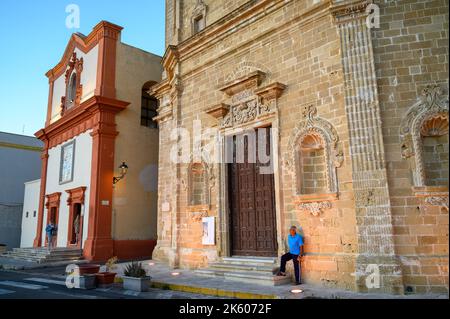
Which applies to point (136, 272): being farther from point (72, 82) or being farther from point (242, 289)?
point (72, 82)

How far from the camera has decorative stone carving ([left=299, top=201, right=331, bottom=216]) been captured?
838 cm

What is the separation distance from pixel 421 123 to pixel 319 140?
220cm

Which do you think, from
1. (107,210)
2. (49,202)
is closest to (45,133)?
(49,202)

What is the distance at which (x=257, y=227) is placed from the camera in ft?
33.1

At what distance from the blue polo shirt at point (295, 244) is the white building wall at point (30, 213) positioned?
17289 millimetres

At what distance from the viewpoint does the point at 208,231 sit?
1113cm

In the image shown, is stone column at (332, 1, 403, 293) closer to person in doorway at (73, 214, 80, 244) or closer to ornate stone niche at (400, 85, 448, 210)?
ornate stone niche at (400, 85, 448, 210)

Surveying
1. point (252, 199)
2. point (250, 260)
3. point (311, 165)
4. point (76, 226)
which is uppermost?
point (311, 165)

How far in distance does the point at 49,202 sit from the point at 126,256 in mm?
6231

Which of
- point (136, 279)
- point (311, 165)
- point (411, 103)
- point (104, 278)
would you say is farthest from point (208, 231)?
point (411, 103)

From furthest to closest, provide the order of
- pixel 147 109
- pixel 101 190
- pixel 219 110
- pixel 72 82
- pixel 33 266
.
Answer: pixel 72 82, pixel 147 109, pixel 101 190, pixel 33 266, pixel 219 110

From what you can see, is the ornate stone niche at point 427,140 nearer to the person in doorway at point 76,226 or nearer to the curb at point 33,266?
the curb at point 33,266

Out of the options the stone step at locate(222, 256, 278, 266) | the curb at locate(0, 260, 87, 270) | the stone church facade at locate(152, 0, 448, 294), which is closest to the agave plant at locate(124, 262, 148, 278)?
the stone step at locate(222, 256, 278, 266)
